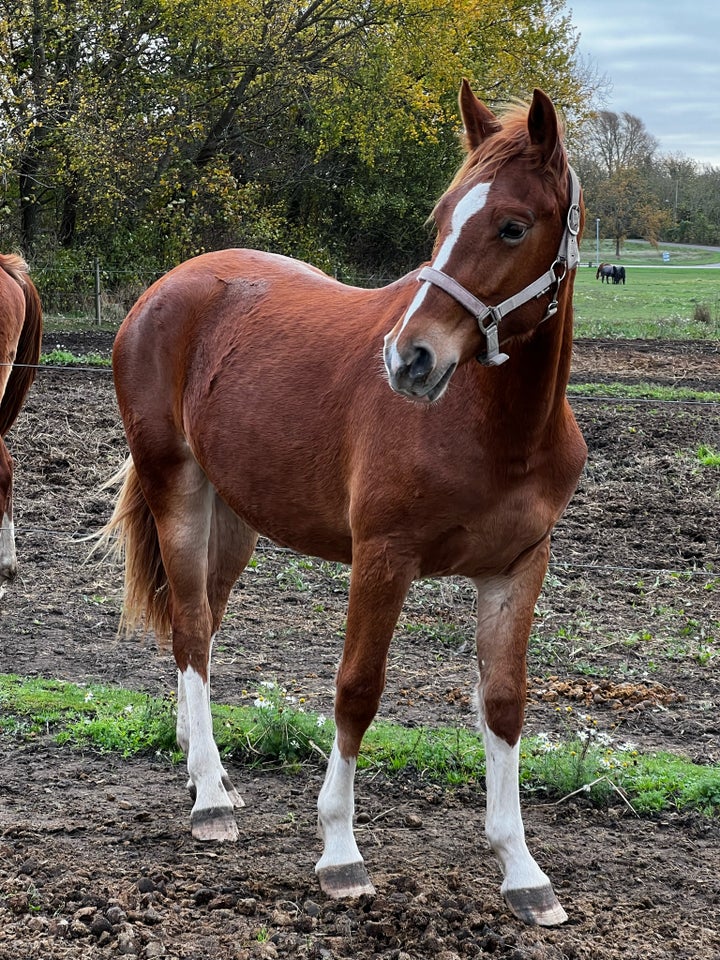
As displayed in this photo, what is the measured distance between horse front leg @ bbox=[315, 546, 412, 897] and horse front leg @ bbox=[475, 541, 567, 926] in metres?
0.34

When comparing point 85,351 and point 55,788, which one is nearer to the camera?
point 55,788

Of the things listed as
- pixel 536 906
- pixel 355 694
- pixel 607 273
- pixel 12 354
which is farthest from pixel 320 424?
pixel 607 273

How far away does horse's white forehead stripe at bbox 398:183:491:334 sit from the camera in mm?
2590

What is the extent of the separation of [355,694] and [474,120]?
5.60 feet

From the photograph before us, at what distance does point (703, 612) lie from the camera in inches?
227

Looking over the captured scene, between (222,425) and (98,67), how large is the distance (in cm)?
1760

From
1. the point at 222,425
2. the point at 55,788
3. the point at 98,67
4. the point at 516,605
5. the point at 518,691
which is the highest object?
the point at 98,67

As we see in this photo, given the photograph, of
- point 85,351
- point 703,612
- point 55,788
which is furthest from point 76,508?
point 85,351

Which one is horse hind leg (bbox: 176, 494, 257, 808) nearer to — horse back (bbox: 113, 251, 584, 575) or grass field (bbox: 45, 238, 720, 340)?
horse back (bbox: 113, 251, 584, 575)

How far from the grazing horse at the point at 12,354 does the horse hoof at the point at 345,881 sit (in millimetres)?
3635

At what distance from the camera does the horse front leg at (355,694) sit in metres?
2.97

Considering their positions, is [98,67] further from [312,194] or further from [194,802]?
[194,802]

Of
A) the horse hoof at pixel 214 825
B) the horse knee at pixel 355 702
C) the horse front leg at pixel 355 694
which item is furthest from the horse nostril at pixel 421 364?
the horse hoof at pixel 214 825

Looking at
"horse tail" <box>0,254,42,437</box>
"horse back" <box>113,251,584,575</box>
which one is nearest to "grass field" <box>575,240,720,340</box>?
"horse tail" <box>0,254,42,437</box>
